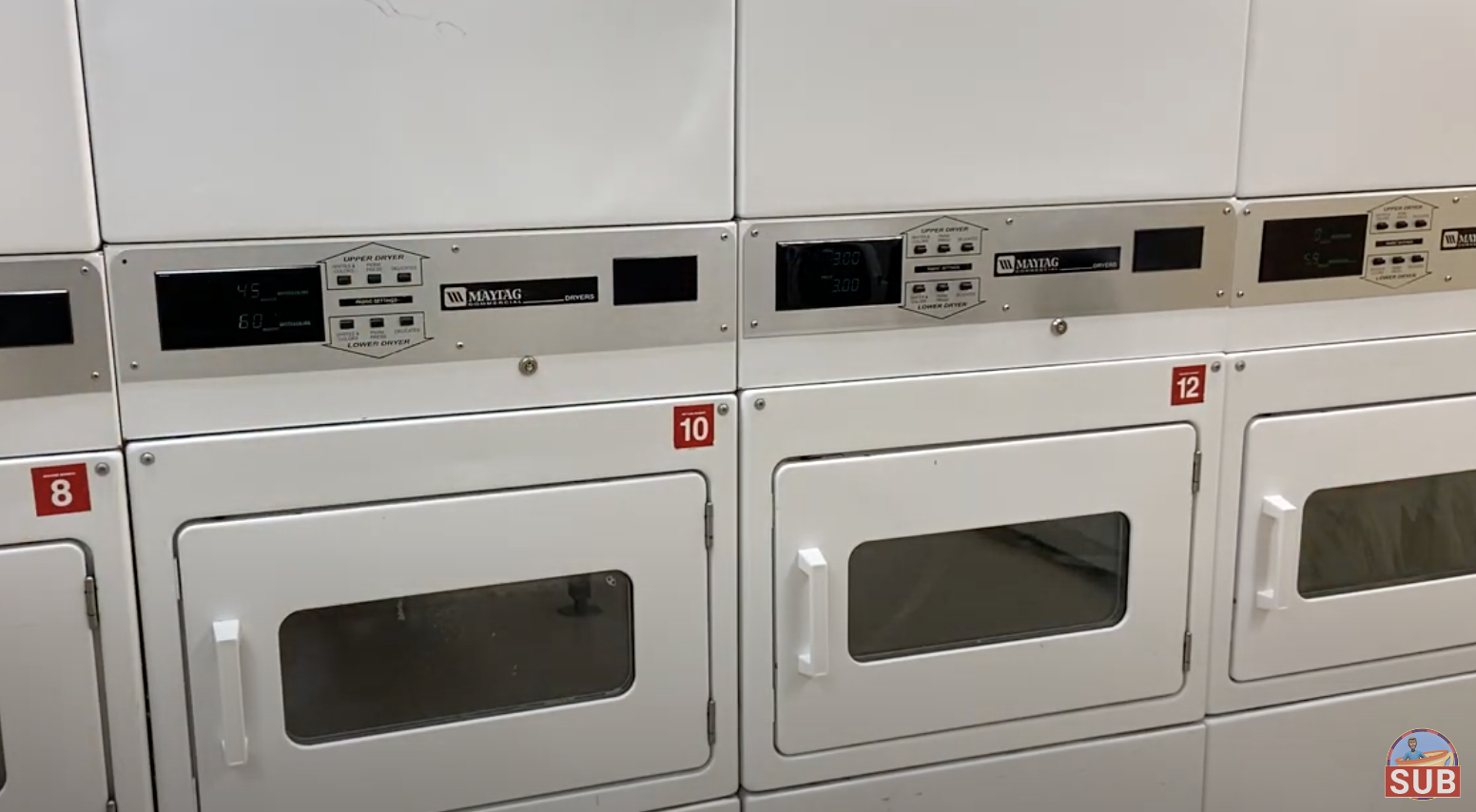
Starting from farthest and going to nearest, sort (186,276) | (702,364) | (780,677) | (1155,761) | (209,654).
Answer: (1155,761) < (780,677) < (702,364) < (209,654) < (186,276)

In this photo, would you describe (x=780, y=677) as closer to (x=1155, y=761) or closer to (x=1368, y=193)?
(x=1155, y=761)

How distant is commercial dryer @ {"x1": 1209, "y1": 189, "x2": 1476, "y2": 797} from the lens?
1.91 meters

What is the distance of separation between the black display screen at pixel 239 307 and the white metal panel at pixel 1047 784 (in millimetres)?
919

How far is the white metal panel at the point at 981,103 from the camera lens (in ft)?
5.32

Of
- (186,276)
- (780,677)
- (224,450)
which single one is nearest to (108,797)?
(224,450)

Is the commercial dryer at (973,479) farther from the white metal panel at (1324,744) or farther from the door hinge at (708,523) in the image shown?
the white metal panel at (1324,744)

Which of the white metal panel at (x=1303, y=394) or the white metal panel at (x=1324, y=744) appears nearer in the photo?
the white metal panel at (x=1303, y=394)

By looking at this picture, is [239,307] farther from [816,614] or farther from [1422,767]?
[1422,767]

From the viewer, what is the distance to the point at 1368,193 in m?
1.91

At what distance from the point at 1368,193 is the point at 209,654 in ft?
5.74

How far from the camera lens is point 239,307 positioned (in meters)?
1.47

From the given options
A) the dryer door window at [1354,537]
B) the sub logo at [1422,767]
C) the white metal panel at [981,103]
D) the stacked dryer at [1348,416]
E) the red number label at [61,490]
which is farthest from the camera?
the sub logo at [1422,767]

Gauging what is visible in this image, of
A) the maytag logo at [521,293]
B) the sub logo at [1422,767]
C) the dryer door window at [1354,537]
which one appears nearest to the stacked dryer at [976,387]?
the dryer door window at [1354,537]

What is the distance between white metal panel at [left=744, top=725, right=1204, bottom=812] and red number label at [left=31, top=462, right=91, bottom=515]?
3.18ft
